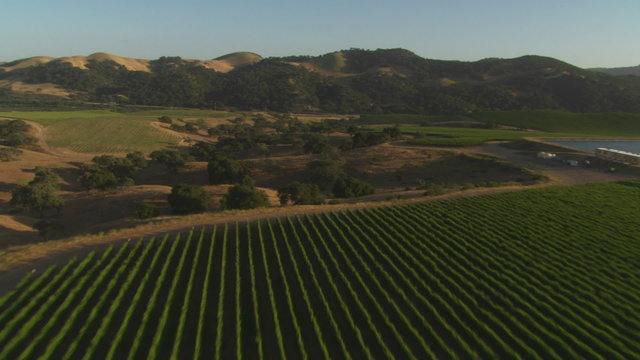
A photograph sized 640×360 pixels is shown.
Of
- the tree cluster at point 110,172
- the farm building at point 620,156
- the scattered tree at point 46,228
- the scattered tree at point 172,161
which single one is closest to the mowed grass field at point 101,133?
the tree cluster at point 110,172

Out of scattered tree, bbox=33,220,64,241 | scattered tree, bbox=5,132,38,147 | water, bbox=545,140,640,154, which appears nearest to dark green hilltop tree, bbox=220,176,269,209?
scattered tree, bbox=33,220,64,241

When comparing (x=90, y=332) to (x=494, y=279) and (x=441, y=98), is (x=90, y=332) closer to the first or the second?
(x=494, y=279)

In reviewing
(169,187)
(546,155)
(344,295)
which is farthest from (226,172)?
(546,155)

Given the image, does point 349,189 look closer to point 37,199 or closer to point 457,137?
point 37,199

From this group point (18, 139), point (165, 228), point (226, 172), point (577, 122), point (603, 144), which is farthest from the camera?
point (577, 122)

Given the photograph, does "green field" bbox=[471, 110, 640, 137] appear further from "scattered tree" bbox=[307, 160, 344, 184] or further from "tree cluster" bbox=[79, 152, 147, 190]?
"tree cluster" bbox=[79, 152, 147, 190]

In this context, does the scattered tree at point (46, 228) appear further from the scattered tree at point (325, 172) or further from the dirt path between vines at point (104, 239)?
the scattered tree at point (325, 172)

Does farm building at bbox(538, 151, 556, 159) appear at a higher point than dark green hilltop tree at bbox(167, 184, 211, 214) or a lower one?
higher
